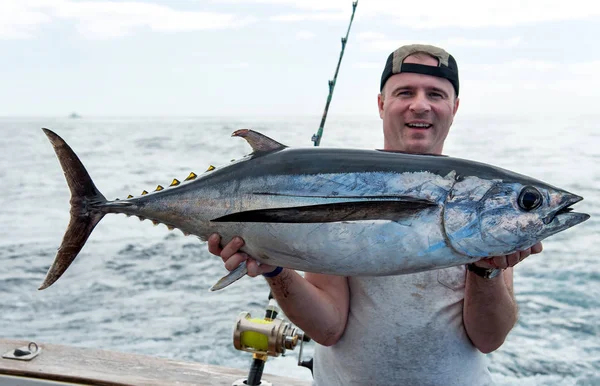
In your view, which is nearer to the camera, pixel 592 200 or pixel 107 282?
pixel 107 282

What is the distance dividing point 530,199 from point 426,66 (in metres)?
1.05

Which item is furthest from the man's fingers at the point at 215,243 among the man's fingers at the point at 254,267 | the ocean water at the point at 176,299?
the ocean water at the point at 176,299

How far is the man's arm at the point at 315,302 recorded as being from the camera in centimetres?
219

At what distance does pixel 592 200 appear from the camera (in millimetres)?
10883

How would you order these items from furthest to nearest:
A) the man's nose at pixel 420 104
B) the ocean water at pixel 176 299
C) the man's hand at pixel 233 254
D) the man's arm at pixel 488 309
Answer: the ocean water at pixel 176 299 < the man's nose at pixel 420 104 < the man's arm at pixel 488 309 < the man's hand at pixel 233 254

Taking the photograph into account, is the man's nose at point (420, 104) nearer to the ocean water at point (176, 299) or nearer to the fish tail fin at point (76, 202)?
the fish tail fin at point (76, 202)

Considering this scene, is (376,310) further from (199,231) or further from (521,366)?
(521,366)

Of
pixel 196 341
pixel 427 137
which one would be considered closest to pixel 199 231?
pixel 427 137

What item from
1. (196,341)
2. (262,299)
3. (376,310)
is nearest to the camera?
(376,310)

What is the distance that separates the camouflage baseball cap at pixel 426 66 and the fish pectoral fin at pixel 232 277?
1153 millimetres

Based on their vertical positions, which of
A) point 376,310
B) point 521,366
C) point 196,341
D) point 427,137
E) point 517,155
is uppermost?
point 517,155

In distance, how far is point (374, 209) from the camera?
5.22ft

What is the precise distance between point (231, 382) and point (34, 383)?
2.93ft

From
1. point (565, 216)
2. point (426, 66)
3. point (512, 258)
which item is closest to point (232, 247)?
point (512, 258)
